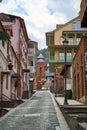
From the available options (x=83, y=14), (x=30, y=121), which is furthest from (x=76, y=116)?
(x=83, y=14)

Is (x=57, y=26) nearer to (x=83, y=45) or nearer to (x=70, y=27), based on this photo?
(x=70, y=27)

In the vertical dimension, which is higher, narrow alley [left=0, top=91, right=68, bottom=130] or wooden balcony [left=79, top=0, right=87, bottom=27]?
wooden balcony [left=79, top=0, right=87, bottom=27]

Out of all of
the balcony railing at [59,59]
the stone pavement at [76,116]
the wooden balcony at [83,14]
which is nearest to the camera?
the stone pavement at [76,116]

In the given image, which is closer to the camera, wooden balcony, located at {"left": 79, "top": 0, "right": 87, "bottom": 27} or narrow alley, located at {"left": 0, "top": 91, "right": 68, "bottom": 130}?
narrow alley, located at {"left": 0, "top": 91, "right": 68, "bottom": 130}

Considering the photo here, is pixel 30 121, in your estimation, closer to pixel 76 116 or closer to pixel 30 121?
pixel 30 121

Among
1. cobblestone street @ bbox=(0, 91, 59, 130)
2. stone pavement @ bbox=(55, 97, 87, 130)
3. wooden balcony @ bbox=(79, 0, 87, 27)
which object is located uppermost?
wooden balcony @ bbox=(79, 0, 87, 27)

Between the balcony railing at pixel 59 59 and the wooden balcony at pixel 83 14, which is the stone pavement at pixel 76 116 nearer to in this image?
the wooden balcony at pixel 83 14

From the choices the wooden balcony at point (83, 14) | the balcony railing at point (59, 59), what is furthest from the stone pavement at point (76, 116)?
the balcony railing at point (59, 59)

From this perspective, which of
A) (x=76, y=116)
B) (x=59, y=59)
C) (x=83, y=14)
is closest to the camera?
(x=76, y=116)

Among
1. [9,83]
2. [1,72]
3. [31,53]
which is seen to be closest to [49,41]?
[31,53]

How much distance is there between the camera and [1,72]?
35.0 meters

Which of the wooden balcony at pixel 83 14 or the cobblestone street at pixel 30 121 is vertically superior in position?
the wooden balcony at pixel 83 14

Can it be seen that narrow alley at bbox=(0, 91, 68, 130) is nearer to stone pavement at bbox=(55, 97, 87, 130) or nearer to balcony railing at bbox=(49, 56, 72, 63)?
stone pavement at bbox=(55, 97, 87, 130)

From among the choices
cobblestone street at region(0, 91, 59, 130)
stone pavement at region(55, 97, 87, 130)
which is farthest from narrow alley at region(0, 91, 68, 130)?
stone pavement at region(55, 97, 87, 130)
